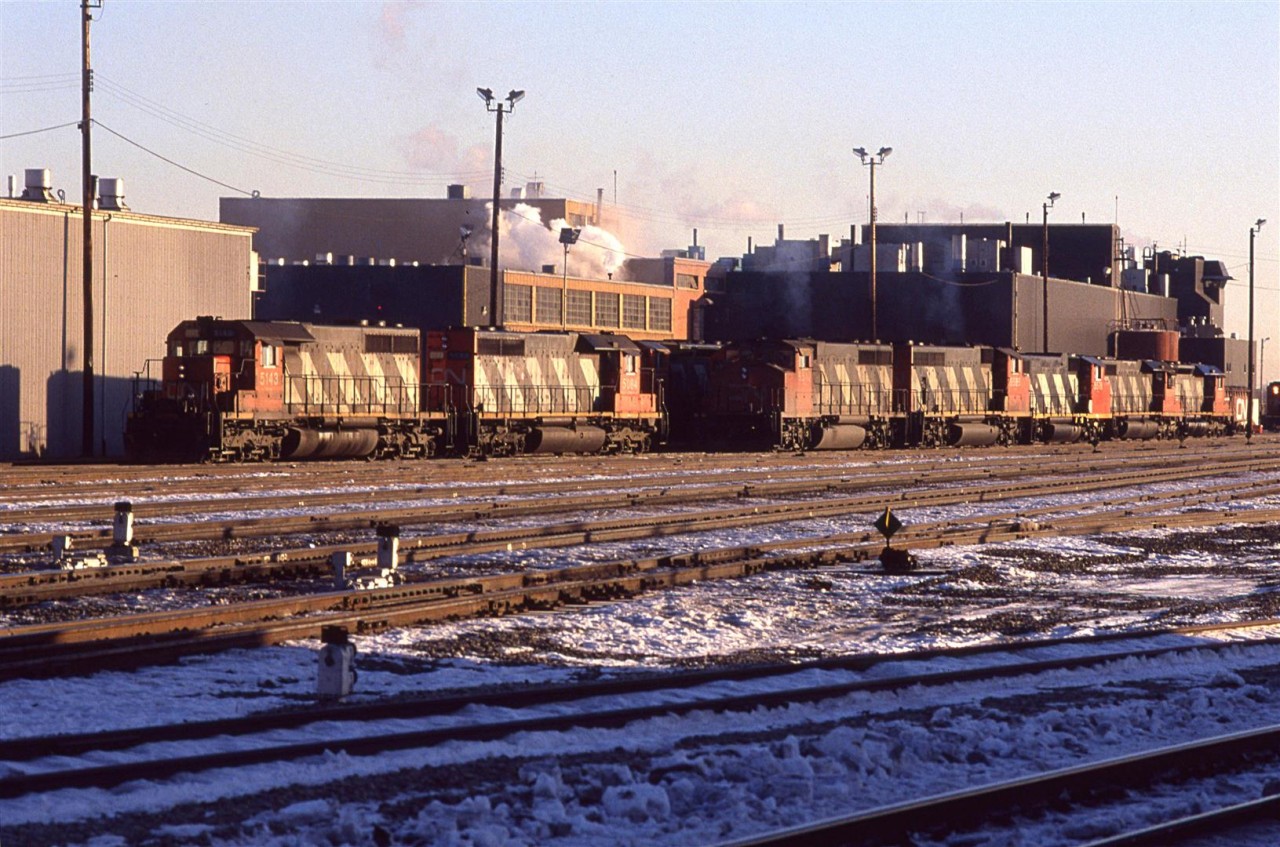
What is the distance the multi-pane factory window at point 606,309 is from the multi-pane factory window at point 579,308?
794 mm

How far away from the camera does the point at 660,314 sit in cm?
9681

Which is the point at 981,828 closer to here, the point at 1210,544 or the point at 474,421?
the point at 1210,544

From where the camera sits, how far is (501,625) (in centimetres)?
1303

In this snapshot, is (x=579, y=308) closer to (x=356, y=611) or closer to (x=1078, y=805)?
(x=356, y=611)

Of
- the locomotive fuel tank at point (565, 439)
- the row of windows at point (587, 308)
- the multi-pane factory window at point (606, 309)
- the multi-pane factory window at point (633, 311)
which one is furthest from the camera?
the multi-pane factory window at point (633, 311)

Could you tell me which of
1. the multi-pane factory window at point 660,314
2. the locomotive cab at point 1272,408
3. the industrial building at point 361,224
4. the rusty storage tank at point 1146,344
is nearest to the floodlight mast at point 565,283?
the multi-pane factory window at point 660,314

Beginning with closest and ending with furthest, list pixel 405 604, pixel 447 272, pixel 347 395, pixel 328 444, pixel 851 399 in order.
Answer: pixel 405 604
pixel 328 444
pixel 347 395
pixel 851 399
pixel 447 272

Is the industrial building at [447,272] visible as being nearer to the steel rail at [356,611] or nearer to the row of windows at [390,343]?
the row of windows at [390,343]

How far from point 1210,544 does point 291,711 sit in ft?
51.8

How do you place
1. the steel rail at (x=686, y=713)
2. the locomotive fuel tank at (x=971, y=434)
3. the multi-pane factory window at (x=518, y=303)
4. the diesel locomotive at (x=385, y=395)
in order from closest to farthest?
the steel rail at (x=686, y=713) < the diesel locomotive at (x=385, y=395) < the locomotive fuel tank at (x=971, y=434) < the multi-pane factory window at (x=518, y=303)

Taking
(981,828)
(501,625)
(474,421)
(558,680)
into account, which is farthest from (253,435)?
(981,828)

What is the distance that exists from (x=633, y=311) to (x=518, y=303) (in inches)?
462

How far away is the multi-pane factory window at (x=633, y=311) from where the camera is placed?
92625 mm

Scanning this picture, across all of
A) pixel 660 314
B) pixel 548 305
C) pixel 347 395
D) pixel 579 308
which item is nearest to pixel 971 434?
pixel 347 395
